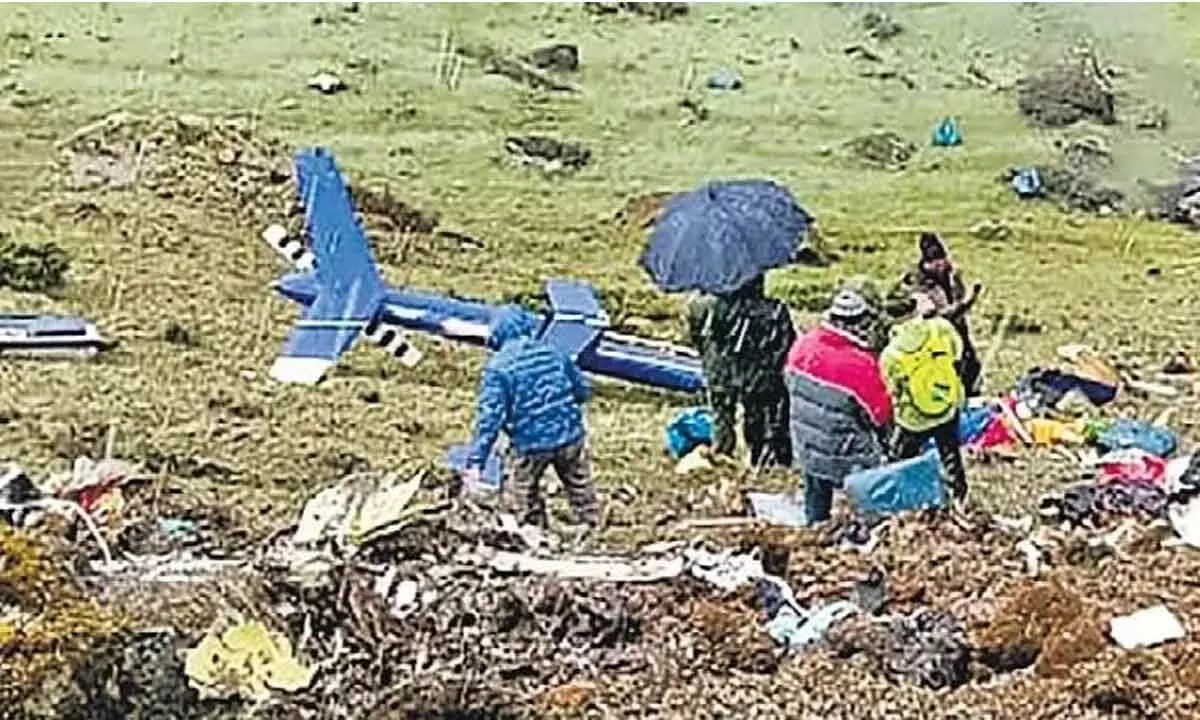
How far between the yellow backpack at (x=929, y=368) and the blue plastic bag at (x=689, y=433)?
274 cm

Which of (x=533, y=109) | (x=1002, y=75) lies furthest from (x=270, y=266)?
(x=1002, y=75)

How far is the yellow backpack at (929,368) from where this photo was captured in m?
13.2

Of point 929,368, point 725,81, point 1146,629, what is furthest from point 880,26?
point 1146,629

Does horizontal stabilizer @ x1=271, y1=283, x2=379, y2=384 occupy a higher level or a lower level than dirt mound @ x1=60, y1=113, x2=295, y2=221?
higher

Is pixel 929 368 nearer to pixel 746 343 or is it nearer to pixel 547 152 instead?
pixel 746 343

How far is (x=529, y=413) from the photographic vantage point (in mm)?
12891

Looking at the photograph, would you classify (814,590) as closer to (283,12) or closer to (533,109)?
(533,109)

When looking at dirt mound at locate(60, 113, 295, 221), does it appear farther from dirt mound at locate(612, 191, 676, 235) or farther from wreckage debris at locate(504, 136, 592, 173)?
wreckage debris at locate(504, 136, 592, 173)

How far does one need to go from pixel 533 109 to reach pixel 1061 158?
6077 mm

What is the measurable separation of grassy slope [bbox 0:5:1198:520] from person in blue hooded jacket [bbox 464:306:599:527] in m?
1.56

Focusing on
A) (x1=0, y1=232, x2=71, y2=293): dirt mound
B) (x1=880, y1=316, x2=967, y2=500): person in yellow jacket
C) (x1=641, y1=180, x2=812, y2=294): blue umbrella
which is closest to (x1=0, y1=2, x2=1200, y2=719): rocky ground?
(x1=0, y1=232, x2=71, y2=293): dirt mound

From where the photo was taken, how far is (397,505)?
11.5 metres

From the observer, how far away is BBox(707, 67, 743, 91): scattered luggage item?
3534 centimetres

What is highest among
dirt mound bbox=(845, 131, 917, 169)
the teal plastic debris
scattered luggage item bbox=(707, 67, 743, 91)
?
dirt mound bbox=(845, 131, 917, 169)
